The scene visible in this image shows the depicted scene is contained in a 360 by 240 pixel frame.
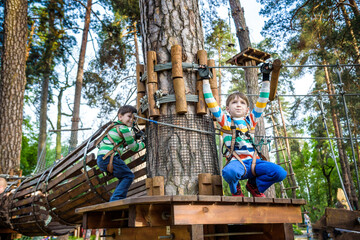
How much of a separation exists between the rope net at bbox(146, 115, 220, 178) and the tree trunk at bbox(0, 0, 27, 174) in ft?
17.9

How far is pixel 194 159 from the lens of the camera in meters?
2.31

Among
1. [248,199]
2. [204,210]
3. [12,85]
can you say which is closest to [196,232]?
[204,210]

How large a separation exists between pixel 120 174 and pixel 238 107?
140cm

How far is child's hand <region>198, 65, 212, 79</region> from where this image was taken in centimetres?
245

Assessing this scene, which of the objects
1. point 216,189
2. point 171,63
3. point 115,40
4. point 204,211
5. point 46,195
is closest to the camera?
point 204,211

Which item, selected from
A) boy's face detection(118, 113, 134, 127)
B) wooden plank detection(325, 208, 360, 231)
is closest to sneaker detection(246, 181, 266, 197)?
boy's face detection(118, 113, 134, 127)

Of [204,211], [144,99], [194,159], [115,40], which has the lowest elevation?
[204,211]

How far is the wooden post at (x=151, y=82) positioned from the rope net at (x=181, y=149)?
0.08 metres

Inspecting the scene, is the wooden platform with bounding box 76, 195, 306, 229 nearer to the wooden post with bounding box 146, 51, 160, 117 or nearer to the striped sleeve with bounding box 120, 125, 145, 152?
the wooden post with bounding box 146, 51, 160, 117

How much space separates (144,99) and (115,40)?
11239 mm

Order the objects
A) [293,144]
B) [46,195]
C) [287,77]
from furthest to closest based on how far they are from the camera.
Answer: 1. [293,144]
2. [287,77]
3. [46,195]

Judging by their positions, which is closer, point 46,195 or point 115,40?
point 46,195

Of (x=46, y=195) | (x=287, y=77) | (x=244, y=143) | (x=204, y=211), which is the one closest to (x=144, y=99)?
(x=244, y=143)

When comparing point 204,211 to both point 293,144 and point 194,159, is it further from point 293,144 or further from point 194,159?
point 293,144
